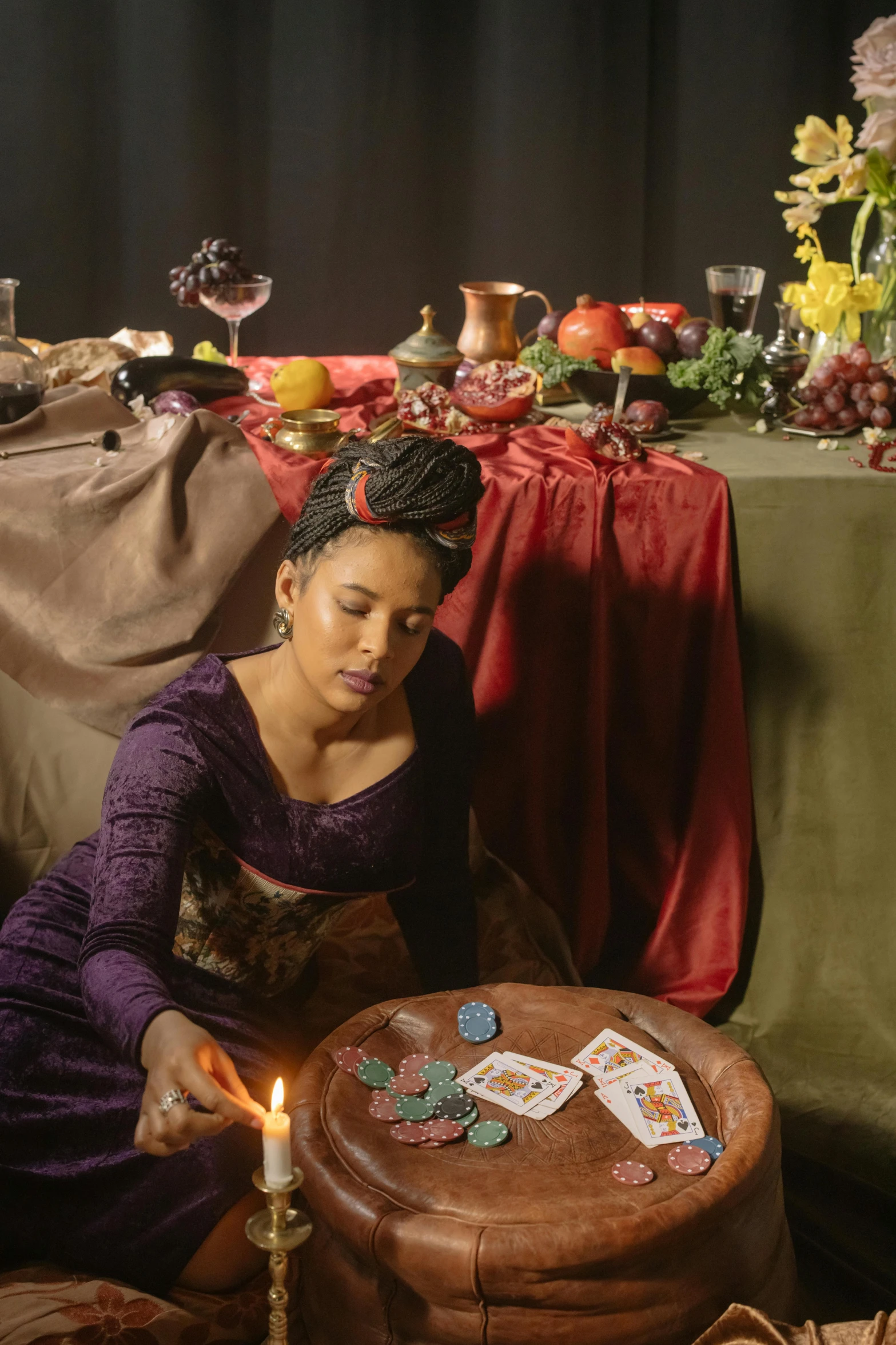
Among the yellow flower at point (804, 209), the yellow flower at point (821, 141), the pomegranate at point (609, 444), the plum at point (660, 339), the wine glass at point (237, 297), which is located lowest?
the pomegranate at point (609, 444)

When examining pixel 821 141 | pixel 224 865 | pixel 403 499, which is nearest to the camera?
pixel 403 499

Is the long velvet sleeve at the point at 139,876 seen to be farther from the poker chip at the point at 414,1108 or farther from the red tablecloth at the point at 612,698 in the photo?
the red tablecloth at the point at 612,698

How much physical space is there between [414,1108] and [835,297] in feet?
6.31

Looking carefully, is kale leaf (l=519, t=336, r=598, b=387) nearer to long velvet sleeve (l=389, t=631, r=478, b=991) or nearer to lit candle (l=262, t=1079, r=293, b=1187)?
long velvet sleeve (l=389, t=631, r=478, b=991)

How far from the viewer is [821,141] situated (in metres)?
2.51

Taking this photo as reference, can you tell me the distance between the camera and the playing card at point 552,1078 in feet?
4.50

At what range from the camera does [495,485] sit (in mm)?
2105

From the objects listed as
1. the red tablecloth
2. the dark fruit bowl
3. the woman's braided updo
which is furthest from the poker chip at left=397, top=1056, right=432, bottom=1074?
the dark fruit bowl

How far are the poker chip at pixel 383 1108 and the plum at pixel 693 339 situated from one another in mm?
1734

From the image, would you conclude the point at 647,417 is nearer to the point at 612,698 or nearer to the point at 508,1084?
the point at 612,698

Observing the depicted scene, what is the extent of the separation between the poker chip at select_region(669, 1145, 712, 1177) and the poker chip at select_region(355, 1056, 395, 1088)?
0.33 m

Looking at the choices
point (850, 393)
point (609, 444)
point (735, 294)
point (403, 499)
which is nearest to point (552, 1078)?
point (403, 499)

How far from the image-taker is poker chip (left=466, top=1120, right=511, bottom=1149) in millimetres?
1318

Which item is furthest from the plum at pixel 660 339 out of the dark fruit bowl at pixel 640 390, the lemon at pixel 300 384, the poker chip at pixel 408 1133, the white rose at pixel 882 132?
the poker chip at pixel 408 1133
